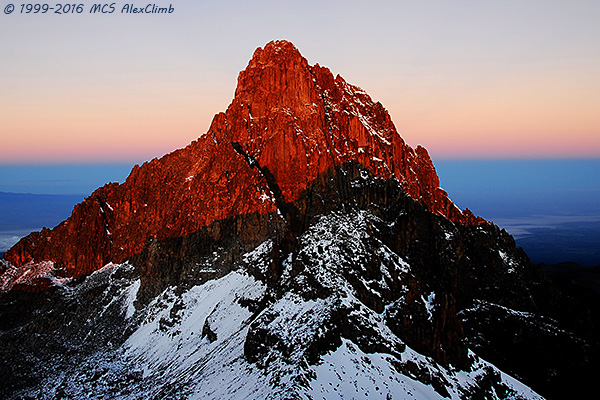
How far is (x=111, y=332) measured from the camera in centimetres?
Result: 11475

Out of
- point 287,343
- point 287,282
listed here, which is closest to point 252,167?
point 287,282

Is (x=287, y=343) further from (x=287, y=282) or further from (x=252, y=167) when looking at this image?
(x=252, y=167)

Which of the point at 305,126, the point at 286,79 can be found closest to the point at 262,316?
the point at 305,126

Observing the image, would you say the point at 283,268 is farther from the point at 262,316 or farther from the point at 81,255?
the point at 81,255

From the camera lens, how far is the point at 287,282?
9138cm

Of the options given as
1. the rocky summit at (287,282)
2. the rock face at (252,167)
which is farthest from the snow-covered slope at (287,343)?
the rock face at (252,167)

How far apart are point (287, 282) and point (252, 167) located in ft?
136

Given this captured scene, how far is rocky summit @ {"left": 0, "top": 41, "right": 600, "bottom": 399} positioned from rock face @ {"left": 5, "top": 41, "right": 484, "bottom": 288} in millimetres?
541

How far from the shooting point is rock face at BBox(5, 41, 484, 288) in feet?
392

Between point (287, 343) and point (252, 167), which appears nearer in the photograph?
point (287, 343)

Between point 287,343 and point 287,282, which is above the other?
point 287,282

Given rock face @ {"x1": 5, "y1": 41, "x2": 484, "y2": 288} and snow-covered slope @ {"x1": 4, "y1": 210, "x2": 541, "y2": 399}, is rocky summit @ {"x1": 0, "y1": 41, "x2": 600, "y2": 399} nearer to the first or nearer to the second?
snow-covered slope @ {"x1": 4, "y1": 210, "x2": 541, "y2": 399}

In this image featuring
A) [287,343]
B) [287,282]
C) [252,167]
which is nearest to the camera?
[287,343]

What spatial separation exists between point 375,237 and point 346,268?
707 inches
